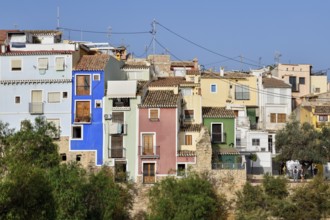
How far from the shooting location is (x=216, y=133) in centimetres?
6078

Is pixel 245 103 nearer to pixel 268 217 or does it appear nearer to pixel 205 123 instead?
pixel 205 123

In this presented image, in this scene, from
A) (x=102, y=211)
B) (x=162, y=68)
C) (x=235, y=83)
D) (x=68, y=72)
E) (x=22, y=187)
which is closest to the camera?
(x=22, y=187)

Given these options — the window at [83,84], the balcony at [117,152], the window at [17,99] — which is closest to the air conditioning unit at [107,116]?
the balcony at [117,152]

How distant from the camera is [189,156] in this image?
5684 centimetres

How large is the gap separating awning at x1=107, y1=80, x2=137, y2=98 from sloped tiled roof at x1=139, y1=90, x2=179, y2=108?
1267mm

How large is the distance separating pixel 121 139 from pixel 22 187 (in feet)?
71.8

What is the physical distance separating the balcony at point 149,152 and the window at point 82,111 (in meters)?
5.06

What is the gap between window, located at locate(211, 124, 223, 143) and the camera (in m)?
60.5

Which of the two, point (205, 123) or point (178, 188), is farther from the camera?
point (205, 123)

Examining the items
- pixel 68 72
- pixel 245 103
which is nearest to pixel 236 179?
pixel 68 72

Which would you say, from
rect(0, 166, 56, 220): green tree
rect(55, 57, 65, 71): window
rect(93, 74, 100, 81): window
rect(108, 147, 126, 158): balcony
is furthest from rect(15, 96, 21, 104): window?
rect(0, 166, 56, 220): green tree

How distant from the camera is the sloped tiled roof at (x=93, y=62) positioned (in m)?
60.2

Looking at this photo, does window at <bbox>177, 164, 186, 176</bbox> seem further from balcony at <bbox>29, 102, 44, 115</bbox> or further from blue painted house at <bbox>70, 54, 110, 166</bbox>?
balcony at <bbox>29, 102, 44, 115</bbox>

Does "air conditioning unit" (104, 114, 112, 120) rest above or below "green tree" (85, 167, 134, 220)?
above
